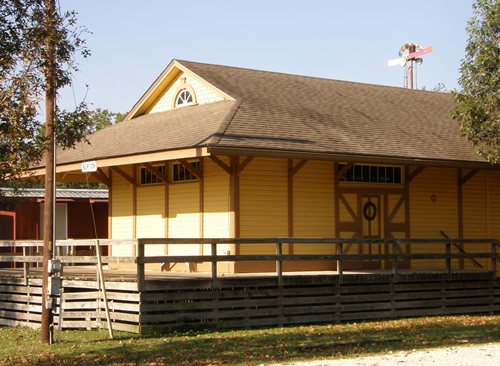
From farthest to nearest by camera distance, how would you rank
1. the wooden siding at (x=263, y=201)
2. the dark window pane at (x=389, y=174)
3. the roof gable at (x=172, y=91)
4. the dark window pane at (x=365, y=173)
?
the roof gable at (x=172, y=91) → the dark window pane at (x=389, y=174) → the dark window pane at (x=365, y=173) → the wooden siding at (x=263, y=201)

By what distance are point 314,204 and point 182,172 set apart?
3443 millimetres

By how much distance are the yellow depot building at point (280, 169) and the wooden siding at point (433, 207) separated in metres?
0.03

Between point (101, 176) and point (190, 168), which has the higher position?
point (101, 176)

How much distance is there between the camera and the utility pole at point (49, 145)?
13.7m

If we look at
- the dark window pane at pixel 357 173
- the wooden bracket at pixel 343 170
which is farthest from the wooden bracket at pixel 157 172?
the dark window pane at pixel 357 173

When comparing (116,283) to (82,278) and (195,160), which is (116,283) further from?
(195,160)

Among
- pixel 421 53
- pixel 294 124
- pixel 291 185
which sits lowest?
pixel 291 185

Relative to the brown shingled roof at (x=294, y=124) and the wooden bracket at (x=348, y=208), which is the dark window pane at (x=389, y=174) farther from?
the wooden bracket at (x=348, y=208)

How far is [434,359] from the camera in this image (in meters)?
12.5

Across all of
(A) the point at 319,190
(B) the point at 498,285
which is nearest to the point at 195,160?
(A) the point at 319,190

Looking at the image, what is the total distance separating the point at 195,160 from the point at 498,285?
797cm

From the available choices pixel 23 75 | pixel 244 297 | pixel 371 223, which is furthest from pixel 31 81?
pixel 371 223

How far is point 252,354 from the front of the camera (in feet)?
44.1

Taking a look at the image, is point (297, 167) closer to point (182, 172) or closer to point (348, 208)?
point (348, 208)
